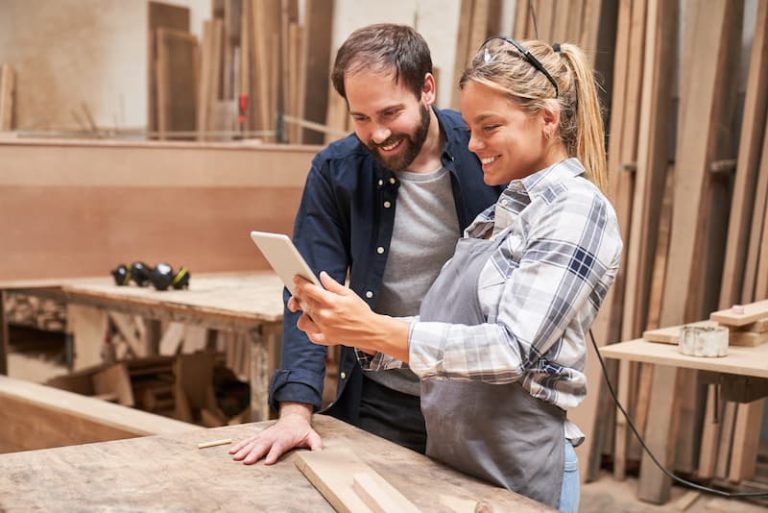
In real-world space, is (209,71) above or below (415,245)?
above

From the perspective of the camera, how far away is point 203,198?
4000mm

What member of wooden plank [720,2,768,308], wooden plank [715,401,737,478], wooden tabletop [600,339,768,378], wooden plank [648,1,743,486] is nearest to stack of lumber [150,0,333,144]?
Answer: wooden plank [648,1,743,486]

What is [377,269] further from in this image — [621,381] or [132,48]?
[132,48]

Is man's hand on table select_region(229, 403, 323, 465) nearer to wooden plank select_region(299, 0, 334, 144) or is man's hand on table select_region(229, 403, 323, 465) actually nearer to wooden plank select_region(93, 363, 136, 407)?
wooden plank select_region(93, 363, 136, 407)

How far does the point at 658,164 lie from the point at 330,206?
2.41m

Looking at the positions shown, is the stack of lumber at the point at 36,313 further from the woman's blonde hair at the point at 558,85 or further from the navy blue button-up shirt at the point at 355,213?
the woman's blonde hair at the point at 558,85

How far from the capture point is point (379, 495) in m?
1.21

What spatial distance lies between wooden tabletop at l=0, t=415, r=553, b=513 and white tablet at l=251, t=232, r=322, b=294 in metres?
0.35

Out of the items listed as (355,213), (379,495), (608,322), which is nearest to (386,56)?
(355,213)

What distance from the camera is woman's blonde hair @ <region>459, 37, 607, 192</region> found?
129cm

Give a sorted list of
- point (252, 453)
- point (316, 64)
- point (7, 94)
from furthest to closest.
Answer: point (7, 94), point (316, 64), point (252, 453)

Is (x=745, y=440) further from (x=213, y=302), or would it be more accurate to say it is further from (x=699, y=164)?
(x=213, y=302)

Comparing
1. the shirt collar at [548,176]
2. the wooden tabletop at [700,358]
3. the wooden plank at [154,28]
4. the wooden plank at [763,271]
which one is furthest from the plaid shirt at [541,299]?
the wooden plank at [154,28]

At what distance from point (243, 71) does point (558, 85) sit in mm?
5186
